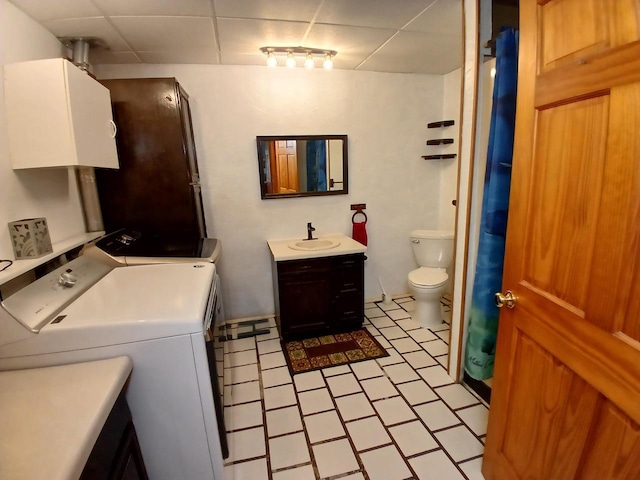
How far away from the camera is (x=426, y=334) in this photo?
263 centimetres

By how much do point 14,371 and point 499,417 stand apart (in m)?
1.81

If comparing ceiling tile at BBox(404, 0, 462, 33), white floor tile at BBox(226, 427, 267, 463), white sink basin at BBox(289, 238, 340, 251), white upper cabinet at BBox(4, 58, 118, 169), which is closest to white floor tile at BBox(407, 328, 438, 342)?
white sink basin at BBox(289, 238, 340, 251)

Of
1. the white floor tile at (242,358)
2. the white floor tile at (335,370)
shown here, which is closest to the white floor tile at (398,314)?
the white floor tile at (335,370)

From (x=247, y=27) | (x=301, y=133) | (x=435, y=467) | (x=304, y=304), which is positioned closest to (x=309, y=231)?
(x=304, y=304)

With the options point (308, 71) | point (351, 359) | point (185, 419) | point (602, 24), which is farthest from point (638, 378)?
point (308, 71)

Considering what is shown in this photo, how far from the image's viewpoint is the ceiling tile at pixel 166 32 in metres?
1.73

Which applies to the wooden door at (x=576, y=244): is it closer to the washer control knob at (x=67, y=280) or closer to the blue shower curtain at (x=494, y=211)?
the blue shower curtain at (x=494, y=211)

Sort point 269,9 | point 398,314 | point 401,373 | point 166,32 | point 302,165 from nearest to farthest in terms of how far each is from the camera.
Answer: point 269,9 → point 166,32 → point 401,373 → point 302,165 → point 398,314

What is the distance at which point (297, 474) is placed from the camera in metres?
1.46

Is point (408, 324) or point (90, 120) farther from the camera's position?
point (408, 324)

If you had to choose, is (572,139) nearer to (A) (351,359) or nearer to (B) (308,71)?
(A) (351,359)

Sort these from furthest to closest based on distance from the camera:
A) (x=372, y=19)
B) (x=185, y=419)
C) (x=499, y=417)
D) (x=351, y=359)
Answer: (x=351, y=359) → (x=372, y=19) → (x=499, y=417) → (x=185, y=419)

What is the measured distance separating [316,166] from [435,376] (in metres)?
1.96

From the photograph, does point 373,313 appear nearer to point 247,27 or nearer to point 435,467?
point 435,467
